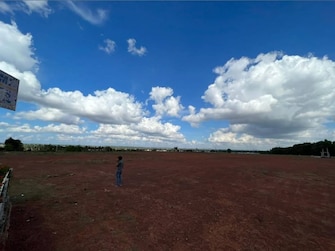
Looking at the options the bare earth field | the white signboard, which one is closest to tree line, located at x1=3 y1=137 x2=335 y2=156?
the bare earth field

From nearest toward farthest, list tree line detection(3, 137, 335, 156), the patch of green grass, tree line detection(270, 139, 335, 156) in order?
the patch of green grass < tree line detection(3, 137, 335, 156) < tree line detection(270, 139, 335, 156)

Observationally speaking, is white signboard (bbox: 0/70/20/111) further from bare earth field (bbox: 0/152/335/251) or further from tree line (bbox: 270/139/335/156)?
tree line (bbox: 270/139/335/156)

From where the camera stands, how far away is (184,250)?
275 inches

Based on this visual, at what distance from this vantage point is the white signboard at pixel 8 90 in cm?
743

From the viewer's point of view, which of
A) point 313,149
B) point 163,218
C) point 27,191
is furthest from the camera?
point 313,149

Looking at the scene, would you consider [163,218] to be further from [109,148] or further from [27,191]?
[109,148]

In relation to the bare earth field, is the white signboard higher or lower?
higher

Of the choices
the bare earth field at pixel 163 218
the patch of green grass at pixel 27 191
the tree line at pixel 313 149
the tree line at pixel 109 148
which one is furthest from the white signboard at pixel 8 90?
the tree line at pixel 313 149

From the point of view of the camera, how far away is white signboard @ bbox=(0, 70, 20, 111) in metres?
7.43

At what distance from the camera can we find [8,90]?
7.70 m

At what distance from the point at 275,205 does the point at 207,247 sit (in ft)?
20.0

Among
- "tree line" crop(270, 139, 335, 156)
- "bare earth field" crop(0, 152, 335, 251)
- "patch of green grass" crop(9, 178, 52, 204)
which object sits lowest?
"bare earth field" crop(0, 152, 335, 251)

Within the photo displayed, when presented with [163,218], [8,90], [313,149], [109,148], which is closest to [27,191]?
[8,90]

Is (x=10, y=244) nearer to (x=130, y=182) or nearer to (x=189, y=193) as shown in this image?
(x=189, y=193)
